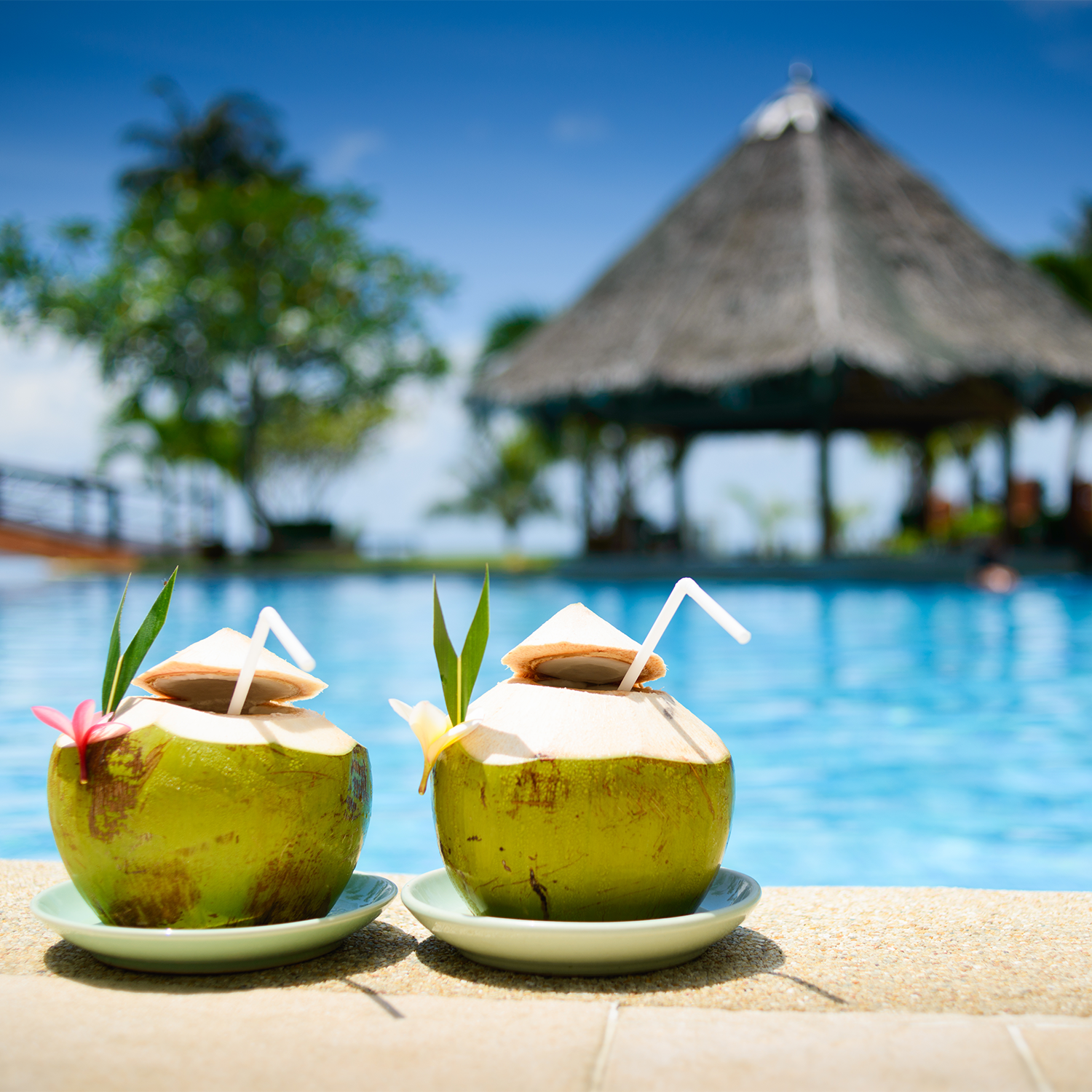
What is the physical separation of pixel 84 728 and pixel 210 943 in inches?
15.6

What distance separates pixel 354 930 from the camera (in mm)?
1979

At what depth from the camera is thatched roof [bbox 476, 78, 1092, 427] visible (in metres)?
17.8

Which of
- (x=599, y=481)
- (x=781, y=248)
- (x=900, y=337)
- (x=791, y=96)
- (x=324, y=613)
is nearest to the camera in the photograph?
(x=324, y=613)

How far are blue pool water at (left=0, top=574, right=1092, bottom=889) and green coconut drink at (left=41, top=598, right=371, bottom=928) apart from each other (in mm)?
2372

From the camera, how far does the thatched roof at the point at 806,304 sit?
17.8 m

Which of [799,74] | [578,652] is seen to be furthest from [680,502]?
[578,652]

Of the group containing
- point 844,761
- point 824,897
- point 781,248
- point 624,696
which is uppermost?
point 781,248

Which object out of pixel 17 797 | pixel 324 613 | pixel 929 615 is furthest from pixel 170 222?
pixel 17 797

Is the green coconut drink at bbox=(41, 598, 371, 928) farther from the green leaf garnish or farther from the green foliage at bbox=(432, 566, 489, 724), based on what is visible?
the green foliage at bbox=(432, 566, 489, 724)

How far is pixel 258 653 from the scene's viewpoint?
1922 millimetres

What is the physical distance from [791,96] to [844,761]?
20.6 metres

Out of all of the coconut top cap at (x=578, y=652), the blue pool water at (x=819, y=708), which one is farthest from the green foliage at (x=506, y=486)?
the coconut top cap at (x=578, y=652)

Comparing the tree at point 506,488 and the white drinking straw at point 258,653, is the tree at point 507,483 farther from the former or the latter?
the white drinking straw at point 258,653

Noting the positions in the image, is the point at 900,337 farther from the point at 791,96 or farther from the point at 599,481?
the point at 599,481
